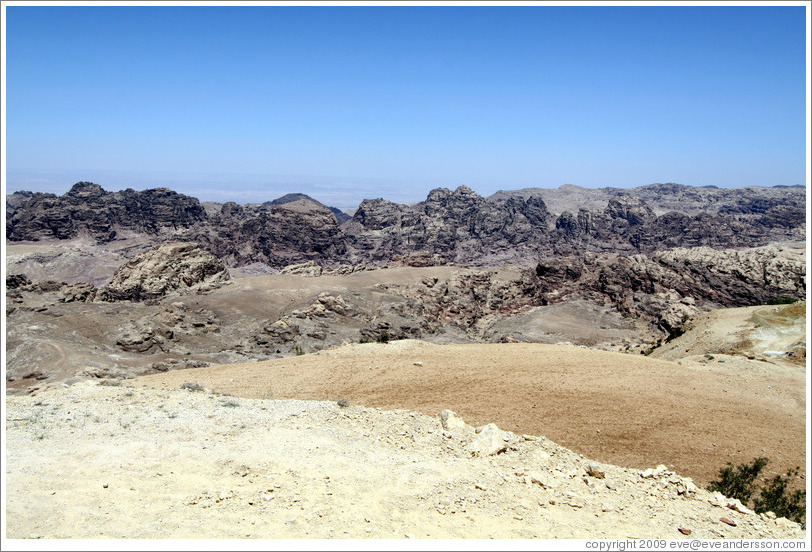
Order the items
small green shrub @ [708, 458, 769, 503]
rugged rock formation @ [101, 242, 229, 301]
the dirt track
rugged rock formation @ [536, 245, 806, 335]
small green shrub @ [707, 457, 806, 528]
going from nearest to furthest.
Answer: small green shrub @ [707, 457, 806, 528]
small green shrub @ [708, 458, 769, 503]
the dirt track
rugged rock formation @ [536, 245, 806, 335]
rugged rock formation @ [101, 242, 229, 301]

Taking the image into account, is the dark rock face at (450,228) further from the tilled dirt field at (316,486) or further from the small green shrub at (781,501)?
the small green shrub at (781,501)

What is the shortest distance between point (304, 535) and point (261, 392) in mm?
9596

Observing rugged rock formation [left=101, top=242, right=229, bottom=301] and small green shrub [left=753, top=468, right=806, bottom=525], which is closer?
small green shrub [left=753, top=468, right=806, bottom=525]

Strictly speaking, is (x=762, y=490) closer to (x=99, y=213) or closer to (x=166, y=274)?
(x=166, y=274)

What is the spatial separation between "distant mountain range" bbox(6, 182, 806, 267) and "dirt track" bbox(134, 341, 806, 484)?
5922 cm

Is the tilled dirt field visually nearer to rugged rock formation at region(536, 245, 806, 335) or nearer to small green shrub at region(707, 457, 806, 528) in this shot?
small green shrub at region(707, 457, 806, 528)

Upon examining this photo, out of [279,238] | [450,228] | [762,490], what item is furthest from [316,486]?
[450,228]

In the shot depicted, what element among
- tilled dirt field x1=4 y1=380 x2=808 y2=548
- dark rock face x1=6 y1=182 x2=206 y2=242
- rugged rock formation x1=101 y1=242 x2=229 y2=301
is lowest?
rugged rock formation x1=101 y1=242 x2=229 y2=301

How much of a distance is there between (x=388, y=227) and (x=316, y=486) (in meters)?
95.8

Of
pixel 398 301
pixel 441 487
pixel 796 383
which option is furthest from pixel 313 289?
pixel 441 487

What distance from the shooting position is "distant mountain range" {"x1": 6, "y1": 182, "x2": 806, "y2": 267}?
88188mm

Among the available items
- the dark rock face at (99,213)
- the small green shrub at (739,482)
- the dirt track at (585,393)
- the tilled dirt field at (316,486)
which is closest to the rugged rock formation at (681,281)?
the dirt track at (585,393)

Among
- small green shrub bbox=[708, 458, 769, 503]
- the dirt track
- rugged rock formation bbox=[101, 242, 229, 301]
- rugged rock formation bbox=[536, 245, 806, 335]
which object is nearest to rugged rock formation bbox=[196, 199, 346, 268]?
rugged rock formation bbox=[101, 242, 229, 301]

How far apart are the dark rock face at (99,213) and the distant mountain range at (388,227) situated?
0.54ft
